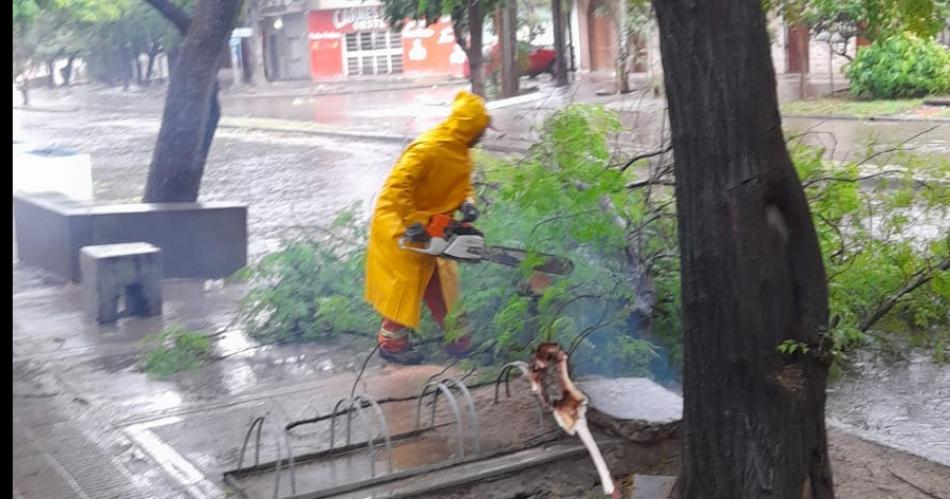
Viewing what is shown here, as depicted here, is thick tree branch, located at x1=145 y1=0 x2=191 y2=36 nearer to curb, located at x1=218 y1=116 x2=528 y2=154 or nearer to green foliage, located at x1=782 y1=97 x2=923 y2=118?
curb, located at x1=218 y1=116 x2=528 y2=154

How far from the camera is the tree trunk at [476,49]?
10.3 m

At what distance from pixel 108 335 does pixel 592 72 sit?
4.52 meters

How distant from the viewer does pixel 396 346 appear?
788cm

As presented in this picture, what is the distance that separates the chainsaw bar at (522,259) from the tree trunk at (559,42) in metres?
3.85

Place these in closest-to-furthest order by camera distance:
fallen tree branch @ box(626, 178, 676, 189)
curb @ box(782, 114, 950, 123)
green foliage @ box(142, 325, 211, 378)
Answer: fallen tree branch @ box(626, 178, 676, 189) → green foliage @ box(142, 325, 211, 378) → curb @ box(782, 114, 950, 123)

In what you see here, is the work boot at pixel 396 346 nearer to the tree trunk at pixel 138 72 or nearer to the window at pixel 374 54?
the tree trunk at pixel 138 72

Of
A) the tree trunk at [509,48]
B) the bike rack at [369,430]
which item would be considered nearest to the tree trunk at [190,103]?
the tree trunk at [509,48]

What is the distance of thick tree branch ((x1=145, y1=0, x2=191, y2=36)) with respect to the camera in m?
9.46

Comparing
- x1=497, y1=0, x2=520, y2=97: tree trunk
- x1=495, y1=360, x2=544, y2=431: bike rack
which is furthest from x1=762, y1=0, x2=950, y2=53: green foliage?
x1=497, y1=0, x2=520, y2=97: tree trunk

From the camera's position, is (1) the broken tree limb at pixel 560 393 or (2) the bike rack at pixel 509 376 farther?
(2) the bike rack at pixel 509 376

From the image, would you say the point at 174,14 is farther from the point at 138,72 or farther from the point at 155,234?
the point at 155,234

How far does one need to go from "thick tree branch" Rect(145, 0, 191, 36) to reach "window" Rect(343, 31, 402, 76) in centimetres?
129

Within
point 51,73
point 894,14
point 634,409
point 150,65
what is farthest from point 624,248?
point 150,65

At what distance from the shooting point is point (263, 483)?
18.3 ft
